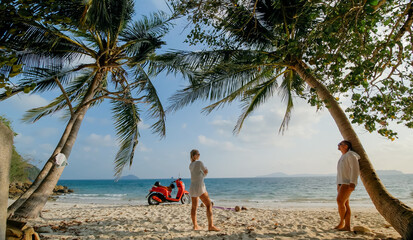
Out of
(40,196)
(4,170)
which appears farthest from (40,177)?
(4,170)

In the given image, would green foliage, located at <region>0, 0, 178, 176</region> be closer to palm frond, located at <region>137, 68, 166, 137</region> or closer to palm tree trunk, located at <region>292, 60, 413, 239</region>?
palm frond, located at <region>137, 68, 166, 137</region>

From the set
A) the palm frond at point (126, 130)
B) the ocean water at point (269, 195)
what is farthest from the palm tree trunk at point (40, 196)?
the ocean water at point (269, 195)

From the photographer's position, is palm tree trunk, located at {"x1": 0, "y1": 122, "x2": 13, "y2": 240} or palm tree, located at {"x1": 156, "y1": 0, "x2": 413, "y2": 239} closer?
palm tree trunk, located at {"x1": 0, "y1": 122, "x2": 13, "y2": 240}

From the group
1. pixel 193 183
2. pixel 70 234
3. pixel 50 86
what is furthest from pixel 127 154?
pixel 193 183

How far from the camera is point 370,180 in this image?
3998 millimetres

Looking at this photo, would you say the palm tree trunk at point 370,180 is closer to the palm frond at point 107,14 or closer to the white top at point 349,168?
the white top at point 349,168

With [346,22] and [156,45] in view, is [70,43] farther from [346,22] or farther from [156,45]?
[346,22]

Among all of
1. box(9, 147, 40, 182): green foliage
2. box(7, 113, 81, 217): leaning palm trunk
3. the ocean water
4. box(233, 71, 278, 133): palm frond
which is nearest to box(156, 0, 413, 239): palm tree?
box(233, 71, 278, 133): palm frond

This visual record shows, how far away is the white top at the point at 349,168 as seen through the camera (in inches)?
157

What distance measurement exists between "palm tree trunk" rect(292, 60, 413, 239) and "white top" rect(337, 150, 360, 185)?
22cm

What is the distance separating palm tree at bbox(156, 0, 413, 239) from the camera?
3.93 meters

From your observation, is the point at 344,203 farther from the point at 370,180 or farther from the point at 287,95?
the point at 287,95

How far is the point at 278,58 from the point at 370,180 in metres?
2.95

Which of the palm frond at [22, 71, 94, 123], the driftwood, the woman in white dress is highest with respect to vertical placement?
the palm frond at [22, 71, 94, 123]
